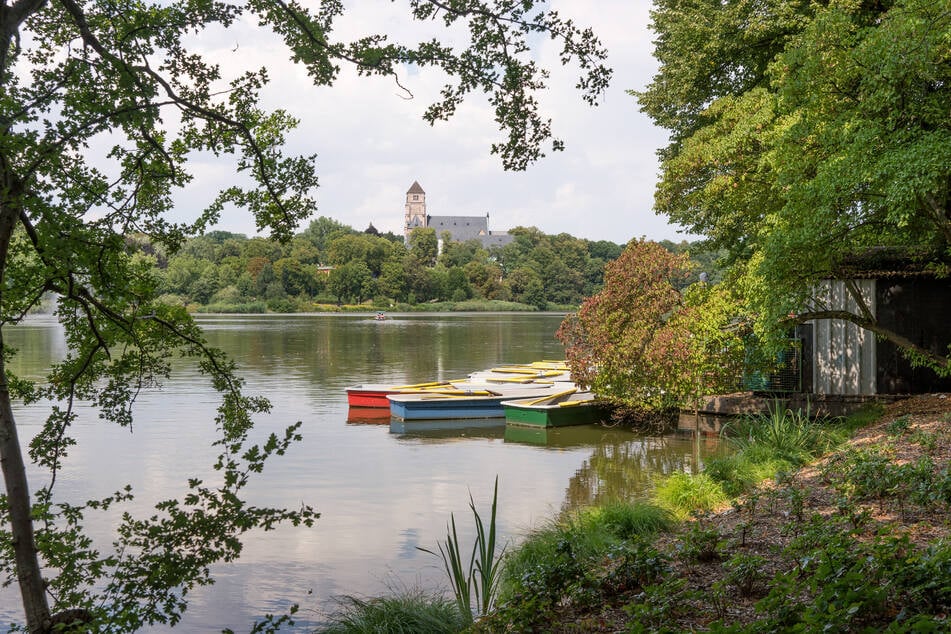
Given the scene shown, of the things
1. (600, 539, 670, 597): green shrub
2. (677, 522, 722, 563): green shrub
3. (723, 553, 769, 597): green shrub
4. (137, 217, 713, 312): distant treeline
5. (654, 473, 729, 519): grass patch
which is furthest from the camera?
(137, 217, 713, 312): distant treeline

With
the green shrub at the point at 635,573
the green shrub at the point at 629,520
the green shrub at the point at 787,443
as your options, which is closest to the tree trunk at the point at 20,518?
the green shrub at the point at 635,573

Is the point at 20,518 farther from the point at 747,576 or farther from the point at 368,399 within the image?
the point at 368,399

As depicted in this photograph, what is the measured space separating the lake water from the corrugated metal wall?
9.62 feet

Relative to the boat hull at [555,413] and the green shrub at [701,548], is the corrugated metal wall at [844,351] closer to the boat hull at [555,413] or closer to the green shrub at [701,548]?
the boat hull at [555,413]

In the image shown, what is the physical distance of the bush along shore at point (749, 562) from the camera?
3.80 meters

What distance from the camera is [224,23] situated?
5.00 metres

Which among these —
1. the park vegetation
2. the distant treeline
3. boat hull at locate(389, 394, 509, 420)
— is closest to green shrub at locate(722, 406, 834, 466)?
boat hull at locate(389, 394, 509, 420)

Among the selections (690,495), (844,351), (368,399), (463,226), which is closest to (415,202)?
(463,226)

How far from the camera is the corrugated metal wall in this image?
15.1m

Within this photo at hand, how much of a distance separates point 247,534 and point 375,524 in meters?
1.65

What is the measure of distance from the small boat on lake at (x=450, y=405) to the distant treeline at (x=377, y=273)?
68555 millimetres

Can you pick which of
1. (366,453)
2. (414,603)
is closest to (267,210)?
(414,603)

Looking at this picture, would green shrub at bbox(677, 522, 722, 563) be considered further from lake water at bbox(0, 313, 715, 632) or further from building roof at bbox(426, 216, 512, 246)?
building roof at bbox(426, 216, 512, 246)

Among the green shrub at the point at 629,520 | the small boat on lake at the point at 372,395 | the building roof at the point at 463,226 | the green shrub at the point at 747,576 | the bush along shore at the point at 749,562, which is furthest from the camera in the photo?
the building roof at the point at 463,226
